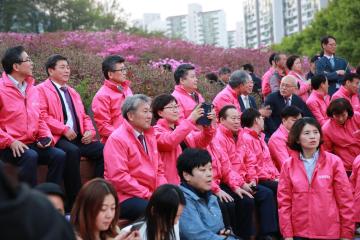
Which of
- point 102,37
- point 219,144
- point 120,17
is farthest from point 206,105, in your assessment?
point 120,17

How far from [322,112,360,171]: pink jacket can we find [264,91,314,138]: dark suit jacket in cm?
99

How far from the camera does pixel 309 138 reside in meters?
5.92

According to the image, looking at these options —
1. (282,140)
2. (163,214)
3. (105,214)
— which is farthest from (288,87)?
(105,214)

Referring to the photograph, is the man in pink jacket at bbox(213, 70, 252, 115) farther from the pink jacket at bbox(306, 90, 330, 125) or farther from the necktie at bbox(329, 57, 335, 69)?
the necktie at bbox(329, 57, 335, 69)

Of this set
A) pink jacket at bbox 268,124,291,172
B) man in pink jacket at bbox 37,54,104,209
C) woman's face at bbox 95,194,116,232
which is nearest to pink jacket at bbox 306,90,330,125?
pink jacket at bbox 268,124,291,172

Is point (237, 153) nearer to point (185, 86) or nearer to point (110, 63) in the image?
point (185, 86)

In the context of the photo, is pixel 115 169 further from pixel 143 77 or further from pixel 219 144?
Result: pixel 143 77

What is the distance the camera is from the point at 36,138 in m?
6.00

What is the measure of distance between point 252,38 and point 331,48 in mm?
89517

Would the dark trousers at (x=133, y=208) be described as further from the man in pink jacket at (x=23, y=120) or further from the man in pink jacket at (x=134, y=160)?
the man in pink jacket at (x=23, y=120)

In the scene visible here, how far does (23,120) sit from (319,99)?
4.63m

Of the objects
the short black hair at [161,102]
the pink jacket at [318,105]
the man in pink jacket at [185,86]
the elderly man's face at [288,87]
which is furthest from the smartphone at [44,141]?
the pink jacket at [318,105]

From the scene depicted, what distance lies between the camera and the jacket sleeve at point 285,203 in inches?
228

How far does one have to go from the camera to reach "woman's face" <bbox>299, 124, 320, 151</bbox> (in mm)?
5918
